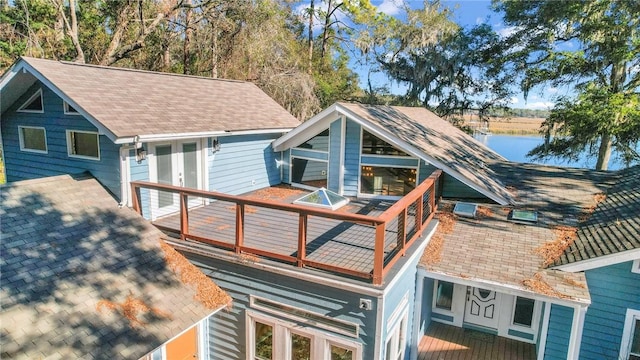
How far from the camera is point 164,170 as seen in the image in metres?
8.04

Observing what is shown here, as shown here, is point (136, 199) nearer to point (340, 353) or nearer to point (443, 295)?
point (340, 353)

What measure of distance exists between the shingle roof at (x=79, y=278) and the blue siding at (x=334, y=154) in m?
4.79

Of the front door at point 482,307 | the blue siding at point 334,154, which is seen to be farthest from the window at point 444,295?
the blue siding at point 334,154

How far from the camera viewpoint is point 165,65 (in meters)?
21.0

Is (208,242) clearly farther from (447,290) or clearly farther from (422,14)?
(422,14)

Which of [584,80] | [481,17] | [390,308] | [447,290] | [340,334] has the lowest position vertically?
[447,290]

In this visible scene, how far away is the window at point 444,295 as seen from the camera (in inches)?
340

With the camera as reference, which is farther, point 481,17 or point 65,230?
point 481,17

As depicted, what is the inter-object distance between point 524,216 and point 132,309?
310 inches

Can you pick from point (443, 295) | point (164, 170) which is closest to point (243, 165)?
point (164, 170)

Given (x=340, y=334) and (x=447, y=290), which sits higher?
(x=340, y=334)

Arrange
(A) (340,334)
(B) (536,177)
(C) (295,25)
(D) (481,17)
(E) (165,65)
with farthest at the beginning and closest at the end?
(C) (295,25) → (D) (481,17) → (E) (165,65) → (B) (536,177) → (A) (340,334)

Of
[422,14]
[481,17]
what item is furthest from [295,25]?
[481,17]

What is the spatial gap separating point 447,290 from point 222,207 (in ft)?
18.0
